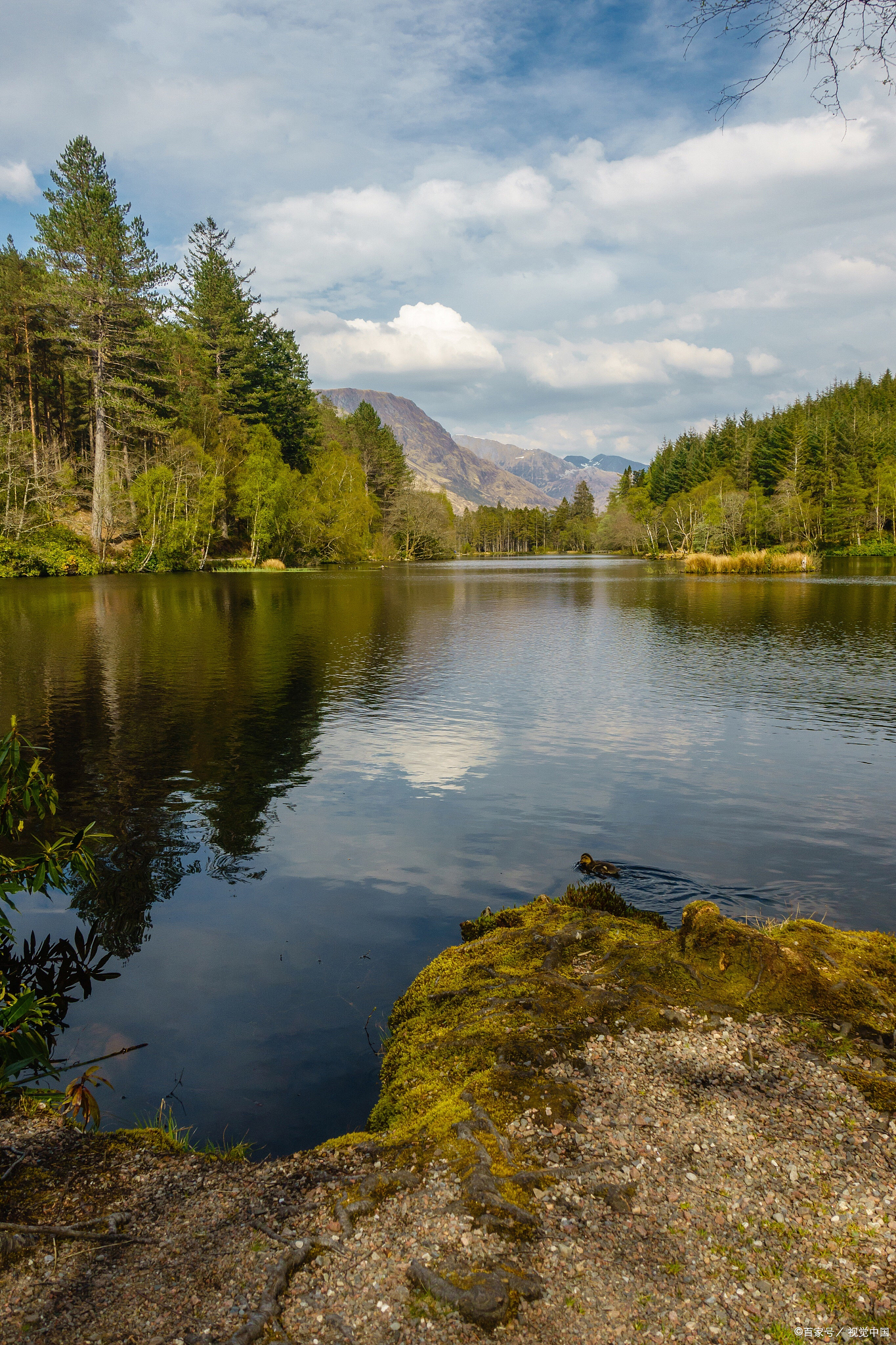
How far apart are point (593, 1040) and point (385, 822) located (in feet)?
25.1

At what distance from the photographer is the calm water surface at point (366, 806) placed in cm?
697

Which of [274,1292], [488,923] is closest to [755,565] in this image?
[488,923]

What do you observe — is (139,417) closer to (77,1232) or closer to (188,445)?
(188,445)

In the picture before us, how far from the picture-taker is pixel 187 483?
77625 mm

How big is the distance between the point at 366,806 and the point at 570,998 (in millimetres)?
8016

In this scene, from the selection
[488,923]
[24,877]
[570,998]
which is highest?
[24,877]

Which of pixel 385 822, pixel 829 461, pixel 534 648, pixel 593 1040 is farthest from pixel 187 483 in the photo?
pixel 829 461

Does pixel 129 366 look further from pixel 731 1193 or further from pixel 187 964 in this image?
pixel 731 1193

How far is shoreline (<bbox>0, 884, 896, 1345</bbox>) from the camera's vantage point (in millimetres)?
3135

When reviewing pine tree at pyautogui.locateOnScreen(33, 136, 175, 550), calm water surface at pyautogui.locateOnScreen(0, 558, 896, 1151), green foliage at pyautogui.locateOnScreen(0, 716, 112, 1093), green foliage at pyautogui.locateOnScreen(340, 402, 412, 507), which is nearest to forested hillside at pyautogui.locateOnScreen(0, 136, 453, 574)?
pine tree at pyautogui.locateOnScreen(33, 136, 175, 550)

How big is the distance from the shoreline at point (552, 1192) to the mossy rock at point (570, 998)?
25mm

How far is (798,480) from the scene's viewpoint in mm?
126875

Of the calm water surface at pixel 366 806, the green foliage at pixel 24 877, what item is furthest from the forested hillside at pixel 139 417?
the green foliage at pixel 24 877

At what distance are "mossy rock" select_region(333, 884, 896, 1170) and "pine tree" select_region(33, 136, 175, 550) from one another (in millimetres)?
76793
